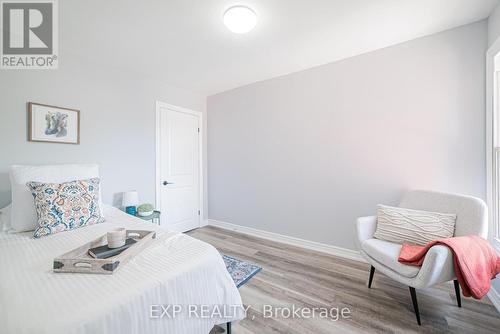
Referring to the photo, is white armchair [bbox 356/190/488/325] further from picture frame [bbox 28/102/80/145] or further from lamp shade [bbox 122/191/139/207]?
picture frame [bbox 28/102/80/145]

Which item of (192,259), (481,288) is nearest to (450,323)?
(481,288)

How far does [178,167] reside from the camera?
3301mm

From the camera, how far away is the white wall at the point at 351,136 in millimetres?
1881

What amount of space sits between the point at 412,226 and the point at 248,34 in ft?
7.59

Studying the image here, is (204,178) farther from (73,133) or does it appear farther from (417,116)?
(417,116)

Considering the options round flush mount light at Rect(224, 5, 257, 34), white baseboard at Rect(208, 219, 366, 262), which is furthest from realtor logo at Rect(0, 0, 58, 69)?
white baseboard at Rect(208, 219, 366, 262)

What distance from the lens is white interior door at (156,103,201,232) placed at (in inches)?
121

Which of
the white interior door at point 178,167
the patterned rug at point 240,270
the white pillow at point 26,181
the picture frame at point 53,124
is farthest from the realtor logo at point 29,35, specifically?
the patterned rug at point 240,270

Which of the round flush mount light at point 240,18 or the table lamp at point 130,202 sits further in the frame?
the table lamp at point 130,202

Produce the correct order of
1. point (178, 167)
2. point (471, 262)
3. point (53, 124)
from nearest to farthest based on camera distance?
point (471, 262) → point (53, 124) → point (178, 167)

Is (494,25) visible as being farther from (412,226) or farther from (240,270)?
(240,270)

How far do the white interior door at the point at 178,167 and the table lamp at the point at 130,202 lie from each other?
1.68 feet

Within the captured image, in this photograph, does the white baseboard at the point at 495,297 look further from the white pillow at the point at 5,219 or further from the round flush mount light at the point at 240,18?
the white pillow at the point at 5,219

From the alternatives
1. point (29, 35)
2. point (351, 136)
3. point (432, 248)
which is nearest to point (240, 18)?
point (351, 136)
